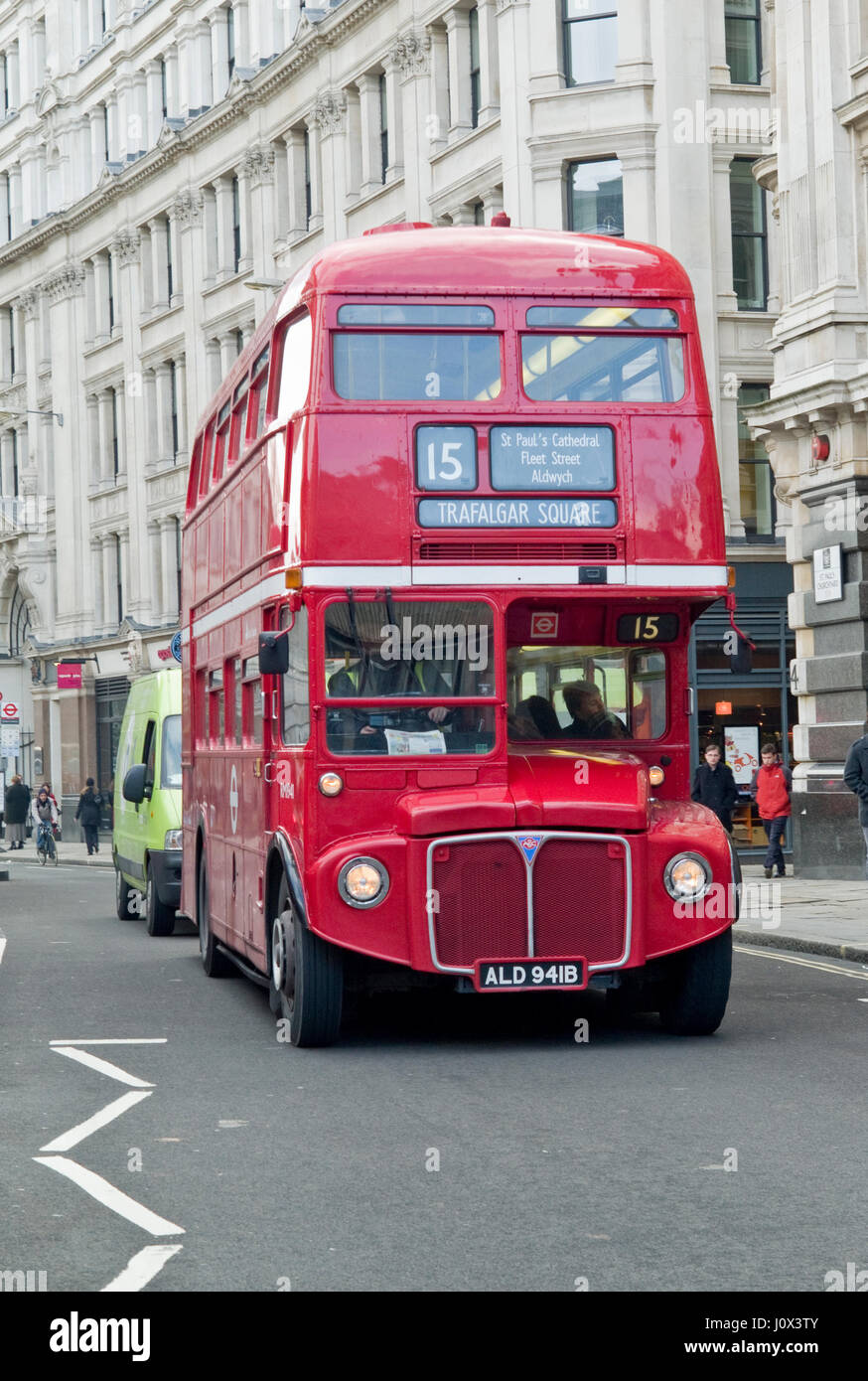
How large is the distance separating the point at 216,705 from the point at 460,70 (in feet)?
77.9

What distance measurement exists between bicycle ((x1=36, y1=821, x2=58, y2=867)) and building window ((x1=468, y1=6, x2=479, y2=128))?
15.6 metres

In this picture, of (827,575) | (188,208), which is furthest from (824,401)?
(188,208)

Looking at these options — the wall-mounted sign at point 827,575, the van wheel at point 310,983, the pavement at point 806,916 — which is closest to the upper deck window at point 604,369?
the van wheel at point 310,983

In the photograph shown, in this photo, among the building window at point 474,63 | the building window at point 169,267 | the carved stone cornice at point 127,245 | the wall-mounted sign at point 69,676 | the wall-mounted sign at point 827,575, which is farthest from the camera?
the carved stone cornice at point 127,245

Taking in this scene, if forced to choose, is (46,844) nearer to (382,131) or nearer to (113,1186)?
(382,131)

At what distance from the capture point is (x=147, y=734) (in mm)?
21109

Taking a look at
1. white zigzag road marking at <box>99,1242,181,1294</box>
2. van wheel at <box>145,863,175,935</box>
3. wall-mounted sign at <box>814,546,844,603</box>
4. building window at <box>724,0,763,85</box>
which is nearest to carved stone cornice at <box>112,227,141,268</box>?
building window at <box>724,0,763,85</box>

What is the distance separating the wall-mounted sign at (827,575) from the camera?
23781 mm

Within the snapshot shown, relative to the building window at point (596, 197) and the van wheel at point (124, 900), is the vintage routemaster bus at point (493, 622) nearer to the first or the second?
the van wheel at point (124, 900)

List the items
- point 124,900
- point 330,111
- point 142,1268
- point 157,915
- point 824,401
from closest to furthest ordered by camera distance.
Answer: point 142,1268 → point 157,915 → point 124,900 → point 824,401 → point 330,111

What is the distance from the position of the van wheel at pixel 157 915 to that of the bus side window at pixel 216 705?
473cm

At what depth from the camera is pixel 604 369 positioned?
1130cm

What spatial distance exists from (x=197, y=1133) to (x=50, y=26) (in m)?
54.2
